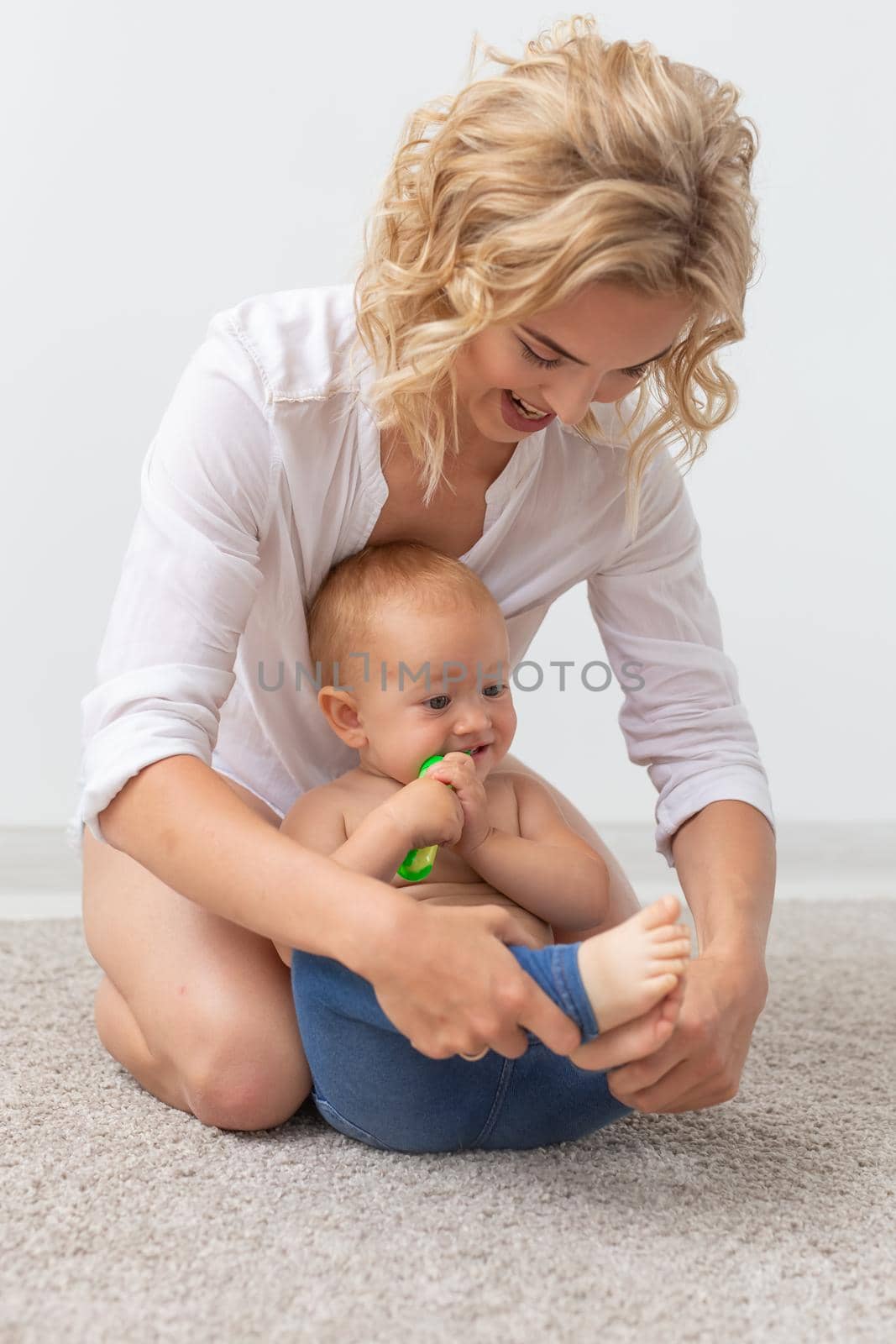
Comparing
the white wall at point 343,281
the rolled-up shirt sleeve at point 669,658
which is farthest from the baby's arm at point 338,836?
the white wall at point 343,281

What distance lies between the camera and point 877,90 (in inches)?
89.0

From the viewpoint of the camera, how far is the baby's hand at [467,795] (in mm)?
1124

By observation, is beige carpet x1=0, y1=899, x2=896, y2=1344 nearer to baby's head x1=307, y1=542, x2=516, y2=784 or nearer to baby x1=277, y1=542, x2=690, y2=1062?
baby x1=277, y1=542, x2=690, y2=1062

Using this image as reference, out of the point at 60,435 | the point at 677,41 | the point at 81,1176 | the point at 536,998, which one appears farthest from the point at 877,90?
the point at 81,1176

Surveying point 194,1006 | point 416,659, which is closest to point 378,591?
point 416,659

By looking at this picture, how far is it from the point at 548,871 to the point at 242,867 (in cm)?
31

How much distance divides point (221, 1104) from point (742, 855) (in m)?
0.49

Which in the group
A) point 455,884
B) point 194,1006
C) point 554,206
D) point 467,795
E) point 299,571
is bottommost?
point 194,1006

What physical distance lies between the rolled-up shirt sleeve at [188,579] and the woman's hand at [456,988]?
0.26 meters

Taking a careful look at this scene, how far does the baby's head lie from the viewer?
1.20 metres

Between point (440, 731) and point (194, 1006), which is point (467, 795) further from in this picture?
point (194, 1006)

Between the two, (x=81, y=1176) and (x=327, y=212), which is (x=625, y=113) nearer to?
(x=81, y=1176)

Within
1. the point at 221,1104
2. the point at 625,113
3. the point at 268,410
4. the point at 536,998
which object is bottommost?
the point at 221,1104

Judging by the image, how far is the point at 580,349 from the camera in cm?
102
